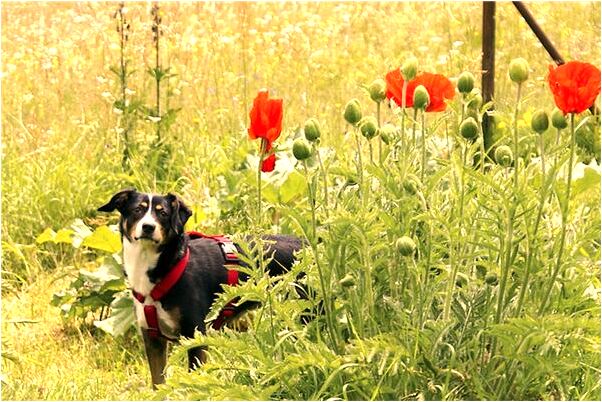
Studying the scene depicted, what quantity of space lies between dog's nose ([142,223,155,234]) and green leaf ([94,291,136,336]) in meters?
0.56

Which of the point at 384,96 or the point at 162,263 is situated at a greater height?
the point at 384,96

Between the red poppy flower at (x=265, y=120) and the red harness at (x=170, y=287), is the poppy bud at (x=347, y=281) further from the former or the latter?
the red harness at (x=170, y=287)

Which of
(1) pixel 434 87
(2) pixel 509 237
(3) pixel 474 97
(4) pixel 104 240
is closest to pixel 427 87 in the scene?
(1) pixel 434 87

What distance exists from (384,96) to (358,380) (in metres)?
0.73

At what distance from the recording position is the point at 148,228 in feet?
14.8

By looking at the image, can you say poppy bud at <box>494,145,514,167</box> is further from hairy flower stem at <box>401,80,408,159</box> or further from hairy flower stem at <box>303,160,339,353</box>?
hairy flower stem at <box>303,160,339,353</box>

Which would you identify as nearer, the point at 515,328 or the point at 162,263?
the point at 515,328

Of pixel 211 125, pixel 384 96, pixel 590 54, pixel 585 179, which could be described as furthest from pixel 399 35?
pixel 384 96

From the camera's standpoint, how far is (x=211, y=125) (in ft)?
23.2

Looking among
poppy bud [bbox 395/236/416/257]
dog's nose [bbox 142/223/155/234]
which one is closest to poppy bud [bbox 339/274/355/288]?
poppy bud [bbox 395/236/416/257]

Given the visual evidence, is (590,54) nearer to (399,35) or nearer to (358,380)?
(399,35)

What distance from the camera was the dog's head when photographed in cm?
454

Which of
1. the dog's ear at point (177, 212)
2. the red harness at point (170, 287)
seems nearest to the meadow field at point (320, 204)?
the red harness at point (170, 287)

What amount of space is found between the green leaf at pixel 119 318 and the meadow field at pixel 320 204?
1cm
